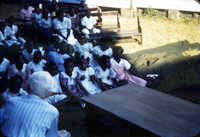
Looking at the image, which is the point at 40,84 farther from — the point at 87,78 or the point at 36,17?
the point at 36,17

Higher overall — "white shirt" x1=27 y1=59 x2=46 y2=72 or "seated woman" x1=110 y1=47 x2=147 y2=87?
"white shirt" x1=27 y1=59 x2=46 y2=72

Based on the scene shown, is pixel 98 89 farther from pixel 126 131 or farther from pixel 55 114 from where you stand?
pixel 55 114

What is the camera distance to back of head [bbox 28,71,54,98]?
2.22 metres

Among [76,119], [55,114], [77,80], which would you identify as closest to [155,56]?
[77,80]

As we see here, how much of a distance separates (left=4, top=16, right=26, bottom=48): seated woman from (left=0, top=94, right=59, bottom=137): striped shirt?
16.4 feet

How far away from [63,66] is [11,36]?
7.65 ft

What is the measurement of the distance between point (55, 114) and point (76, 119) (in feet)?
8.14

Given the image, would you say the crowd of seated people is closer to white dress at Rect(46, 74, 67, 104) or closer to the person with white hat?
white dress at Rect(46, 74, 67, 104)

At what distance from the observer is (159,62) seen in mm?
7043

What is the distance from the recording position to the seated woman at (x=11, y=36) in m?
7.21

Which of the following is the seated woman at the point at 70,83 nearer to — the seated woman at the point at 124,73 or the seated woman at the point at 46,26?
the seated woman at the point at 124,73

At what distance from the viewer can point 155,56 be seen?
24.6ft

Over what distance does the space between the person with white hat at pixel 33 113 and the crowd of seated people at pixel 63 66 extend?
1.46 meters

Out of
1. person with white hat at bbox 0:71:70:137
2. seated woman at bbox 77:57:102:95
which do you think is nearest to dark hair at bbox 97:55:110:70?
seated woman at bbox 77:57:102:95
